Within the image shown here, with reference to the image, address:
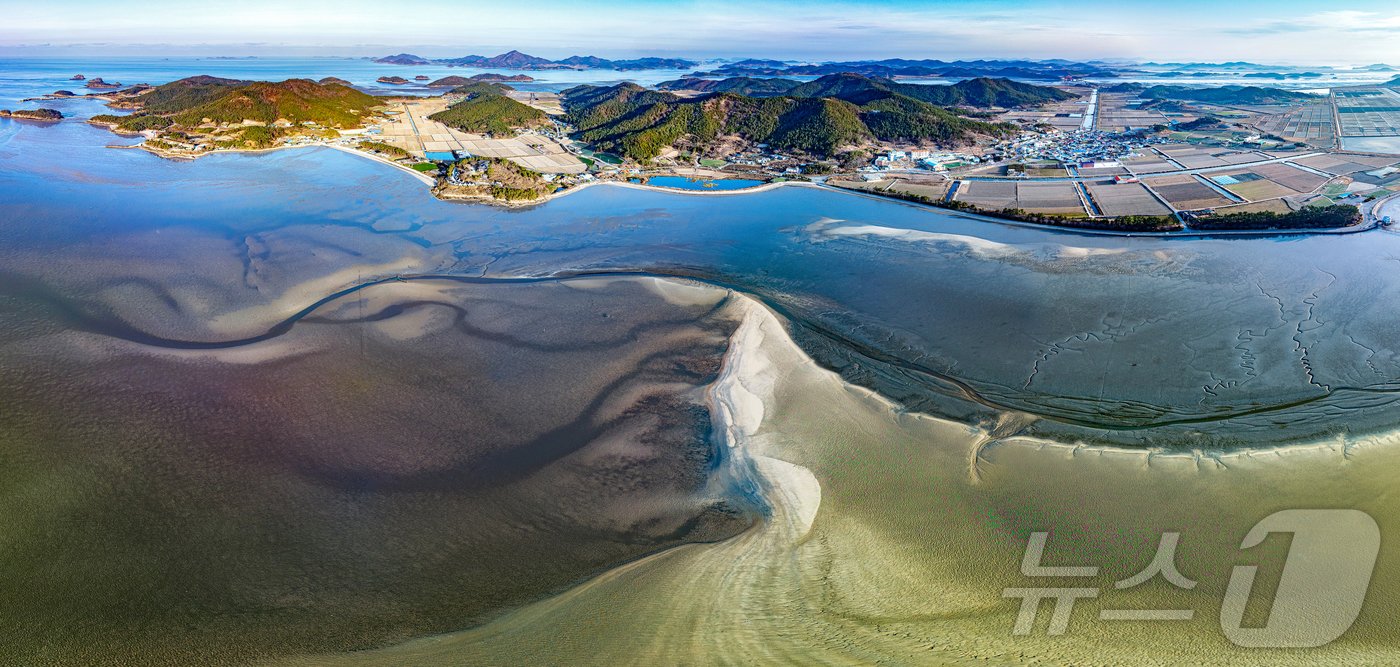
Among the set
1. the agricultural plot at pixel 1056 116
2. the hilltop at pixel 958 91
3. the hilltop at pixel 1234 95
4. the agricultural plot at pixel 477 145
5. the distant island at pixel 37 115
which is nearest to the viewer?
the agricultural plot at pixel 477 145

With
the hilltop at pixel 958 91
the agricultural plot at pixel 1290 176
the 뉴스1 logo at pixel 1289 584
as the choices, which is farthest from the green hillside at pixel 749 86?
the 뉴스1 logo at pixel 1289 584

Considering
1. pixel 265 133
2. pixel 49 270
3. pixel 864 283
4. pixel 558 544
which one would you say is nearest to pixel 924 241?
pixel 864 283

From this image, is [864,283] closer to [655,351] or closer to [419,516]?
[655,351]

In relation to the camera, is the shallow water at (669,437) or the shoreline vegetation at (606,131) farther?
the shoreline vegetation at (606,131)

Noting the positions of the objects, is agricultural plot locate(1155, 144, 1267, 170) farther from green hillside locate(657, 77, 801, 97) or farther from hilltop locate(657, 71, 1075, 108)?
green hillside locate(657, 77, 801, 97)

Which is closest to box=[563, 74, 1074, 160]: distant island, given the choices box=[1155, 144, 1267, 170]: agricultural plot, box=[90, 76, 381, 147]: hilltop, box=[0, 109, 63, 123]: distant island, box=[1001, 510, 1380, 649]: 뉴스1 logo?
box=[1155, 144, 1267, 170]: agricultural plot

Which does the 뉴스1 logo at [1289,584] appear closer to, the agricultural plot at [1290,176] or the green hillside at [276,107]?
the agricultural plot at [1290,176]
